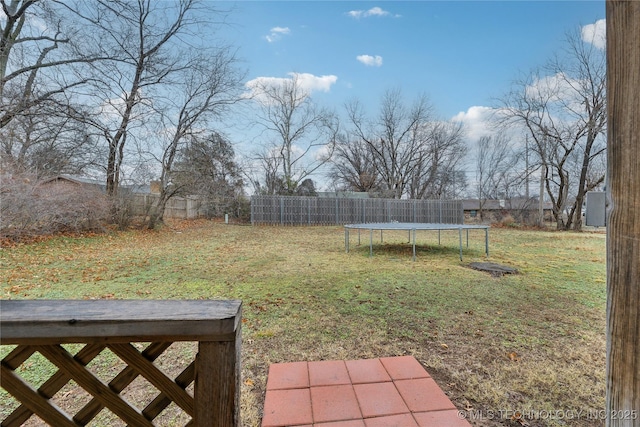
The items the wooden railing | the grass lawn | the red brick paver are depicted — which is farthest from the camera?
the grass lawn

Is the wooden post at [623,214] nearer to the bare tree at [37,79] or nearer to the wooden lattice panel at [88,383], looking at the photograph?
the wooden lattice panel at [88,383]

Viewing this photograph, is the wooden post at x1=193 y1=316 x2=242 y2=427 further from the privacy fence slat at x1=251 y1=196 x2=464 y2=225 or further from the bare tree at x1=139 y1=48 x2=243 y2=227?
the privacy fence slat at x1=251 y1=196 x2=464 y2=225

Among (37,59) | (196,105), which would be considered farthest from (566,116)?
(37,59)

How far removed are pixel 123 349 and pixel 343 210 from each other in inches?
621

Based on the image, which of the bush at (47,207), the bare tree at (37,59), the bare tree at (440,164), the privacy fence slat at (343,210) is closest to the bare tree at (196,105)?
the bush at (47,207)

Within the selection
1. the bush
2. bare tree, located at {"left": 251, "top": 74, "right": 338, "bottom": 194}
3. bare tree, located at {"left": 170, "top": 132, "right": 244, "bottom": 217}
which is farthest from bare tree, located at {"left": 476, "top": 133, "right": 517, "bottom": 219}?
the bush

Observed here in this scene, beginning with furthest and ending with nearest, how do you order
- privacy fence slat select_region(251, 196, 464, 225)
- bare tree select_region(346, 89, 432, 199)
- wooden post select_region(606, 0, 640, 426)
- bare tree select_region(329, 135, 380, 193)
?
1. bare tree select_region(329, 135, 380, 193)
2. bare tree select_region(346, 89, 432, 199)
3. privacy fence slat select_region(251, 196, 464, 225)
4. wooden post select_region(606, 0, 640, 426)

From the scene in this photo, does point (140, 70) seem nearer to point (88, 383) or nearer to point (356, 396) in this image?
point (88, 383)

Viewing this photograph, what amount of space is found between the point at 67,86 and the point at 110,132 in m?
2.46

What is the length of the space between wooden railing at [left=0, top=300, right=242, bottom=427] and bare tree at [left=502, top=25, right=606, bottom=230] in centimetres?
1764

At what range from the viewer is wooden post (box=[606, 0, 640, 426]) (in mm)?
605

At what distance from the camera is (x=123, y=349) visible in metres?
0.77

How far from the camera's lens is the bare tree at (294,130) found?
19188 millimetres

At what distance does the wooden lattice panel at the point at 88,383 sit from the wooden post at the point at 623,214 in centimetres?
105
